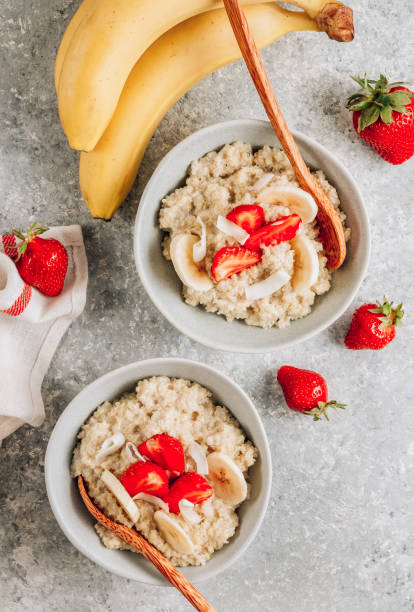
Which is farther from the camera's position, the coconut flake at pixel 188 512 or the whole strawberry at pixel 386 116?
the whole strawberry at pixel 386 116

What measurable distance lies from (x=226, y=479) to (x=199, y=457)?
0.28 ft

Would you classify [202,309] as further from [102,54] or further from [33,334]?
[102,54]

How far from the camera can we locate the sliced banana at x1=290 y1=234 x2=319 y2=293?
1.40 meters

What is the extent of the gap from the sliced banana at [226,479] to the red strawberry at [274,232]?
530 millimetres

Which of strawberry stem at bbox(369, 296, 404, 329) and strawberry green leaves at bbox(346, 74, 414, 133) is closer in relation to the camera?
strawberry green leaves at bbox(346, 74, 414, 133)

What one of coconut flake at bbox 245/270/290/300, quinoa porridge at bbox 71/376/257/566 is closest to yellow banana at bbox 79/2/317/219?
coconut flake at bbox 245/270/290/300

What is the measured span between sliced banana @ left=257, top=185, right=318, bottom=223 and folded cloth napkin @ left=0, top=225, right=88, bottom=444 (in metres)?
0.56

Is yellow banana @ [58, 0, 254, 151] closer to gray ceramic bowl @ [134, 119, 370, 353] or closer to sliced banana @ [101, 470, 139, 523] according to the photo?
gray ceramic bowl @ [134, 119, 370, 353]

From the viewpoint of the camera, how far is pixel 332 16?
4.45 feet

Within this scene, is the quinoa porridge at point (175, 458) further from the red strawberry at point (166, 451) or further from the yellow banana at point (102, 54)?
the yellow banana at point (102, 54)

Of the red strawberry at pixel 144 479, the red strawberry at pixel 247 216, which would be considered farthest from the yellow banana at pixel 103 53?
the red strawberry at pixel 144 479

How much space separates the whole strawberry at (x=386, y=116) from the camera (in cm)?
148

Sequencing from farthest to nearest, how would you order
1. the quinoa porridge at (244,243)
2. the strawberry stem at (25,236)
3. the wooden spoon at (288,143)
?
the strawberry stem at (25,236) < the quinoa porridge at (244,243) < the wooden spoon at (288,143)

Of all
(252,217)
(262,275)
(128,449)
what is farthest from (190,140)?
(128,449)
